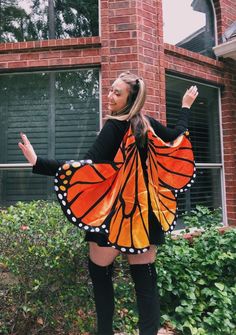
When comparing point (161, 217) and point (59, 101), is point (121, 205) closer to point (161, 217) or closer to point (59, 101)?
point (161, 217)

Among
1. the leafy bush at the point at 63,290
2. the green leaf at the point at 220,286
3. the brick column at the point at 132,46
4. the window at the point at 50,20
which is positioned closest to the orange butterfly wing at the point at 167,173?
the leafy bush at the point at 63,290

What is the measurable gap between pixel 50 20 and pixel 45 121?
1241 millimetres

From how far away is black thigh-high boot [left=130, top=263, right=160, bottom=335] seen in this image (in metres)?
1.90

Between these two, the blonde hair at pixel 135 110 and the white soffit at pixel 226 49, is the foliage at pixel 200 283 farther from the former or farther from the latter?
the white soffit at pixel 226 49

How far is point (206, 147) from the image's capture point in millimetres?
5047

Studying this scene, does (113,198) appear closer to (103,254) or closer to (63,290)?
(103,254)

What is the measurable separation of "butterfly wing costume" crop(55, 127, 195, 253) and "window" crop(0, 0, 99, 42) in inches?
110

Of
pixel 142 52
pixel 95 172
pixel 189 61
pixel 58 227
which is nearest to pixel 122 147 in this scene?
pixel 95 172

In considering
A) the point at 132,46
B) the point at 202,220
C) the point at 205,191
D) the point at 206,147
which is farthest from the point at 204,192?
the point at 132,46

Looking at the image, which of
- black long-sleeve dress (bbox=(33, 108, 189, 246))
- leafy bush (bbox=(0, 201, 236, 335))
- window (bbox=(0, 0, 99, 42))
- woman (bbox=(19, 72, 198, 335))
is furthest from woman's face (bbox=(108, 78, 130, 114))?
window (bbox=(0, 0, 99, 42))

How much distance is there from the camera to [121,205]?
195 cm

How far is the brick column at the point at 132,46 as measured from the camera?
158 inches

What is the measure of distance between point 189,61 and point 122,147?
3.18 metres

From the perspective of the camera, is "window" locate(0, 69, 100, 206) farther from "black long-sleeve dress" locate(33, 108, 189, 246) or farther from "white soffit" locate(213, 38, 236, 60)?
"black long-sleeve dress" locate(33, 108, 189, 246)
